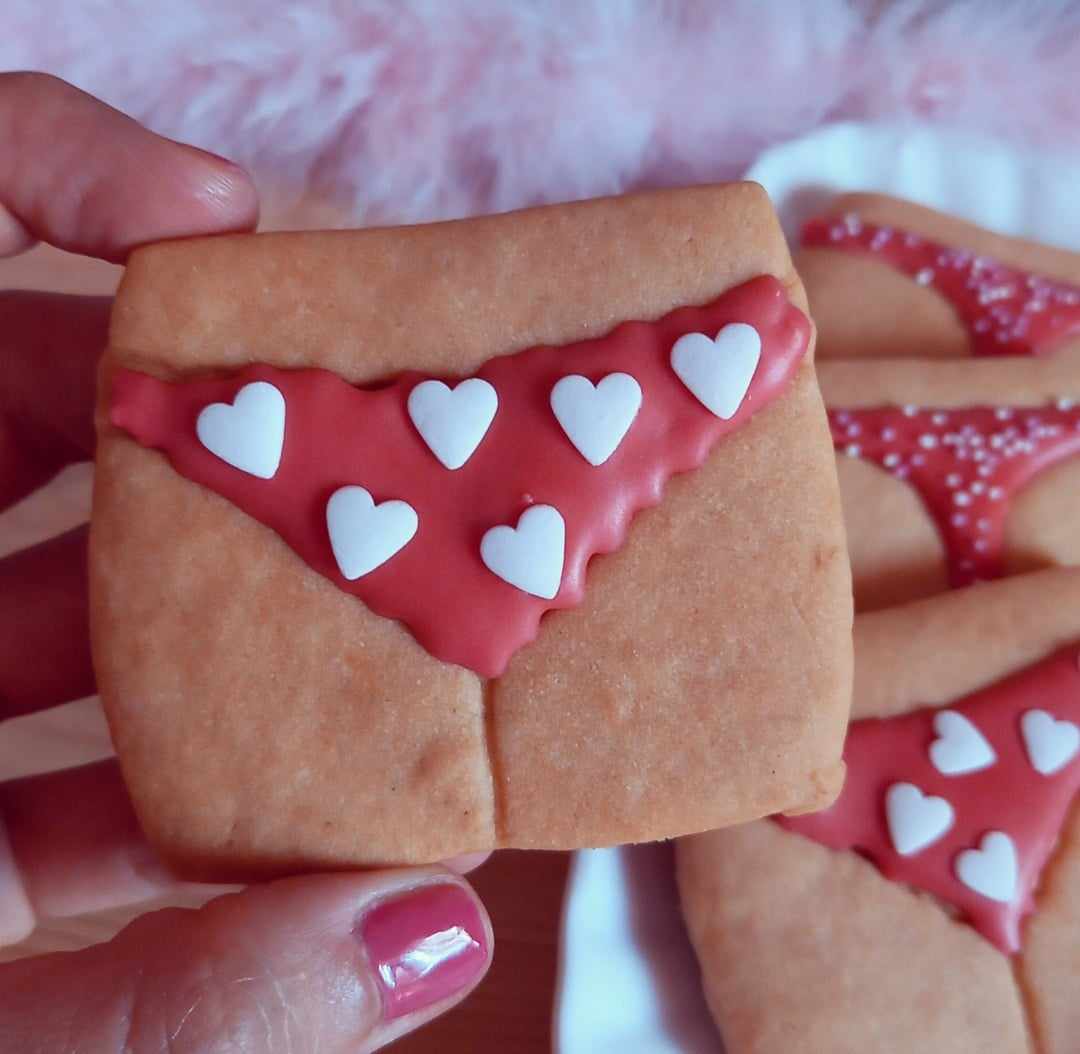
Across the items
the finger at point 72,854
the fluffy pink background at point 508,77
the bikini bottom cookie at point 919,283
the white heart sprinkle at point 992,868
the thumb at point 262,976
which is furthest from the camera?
the fluffy pink background at point 508,77

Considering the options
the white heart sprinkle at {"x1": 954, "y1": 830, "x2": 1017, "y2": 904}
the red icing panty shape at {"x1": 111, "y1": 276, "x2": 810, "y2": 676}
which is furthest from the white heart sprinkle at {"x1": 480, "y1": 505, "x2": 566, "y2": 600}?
the white heart sprinkle at {"x1": 954, "y1": 830, "x2": 1017, "y2": 904}

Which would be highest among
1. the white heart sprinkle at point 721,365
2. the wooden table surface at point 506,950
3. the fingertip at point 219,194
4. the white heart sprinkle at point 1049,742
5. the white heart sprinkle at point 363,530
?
the white heart sprinkle at point 721,365

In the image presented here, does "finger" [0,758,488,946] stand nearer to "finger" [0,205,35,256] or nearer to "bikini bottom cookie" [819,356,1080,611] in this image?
"finger" [0,205,35,256]

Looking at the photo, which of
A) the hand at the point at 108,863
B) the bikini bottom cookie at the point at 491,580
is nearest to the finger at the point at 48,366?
the hand at the point at 108,863

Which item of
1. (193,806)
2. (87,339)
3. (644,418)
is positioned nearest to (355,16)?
(87,339)

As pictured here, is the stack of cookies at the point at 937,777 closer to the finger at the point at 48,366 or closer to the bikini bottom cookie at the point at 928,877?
the bikini bottom cookie at the point at 928,877

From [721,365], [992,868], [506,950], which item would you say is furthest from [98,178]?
[992,868]

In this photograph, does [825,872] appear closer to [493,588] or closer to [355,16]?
[493,588]
